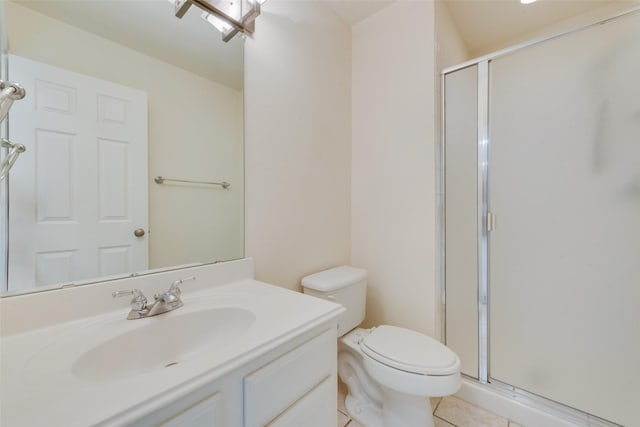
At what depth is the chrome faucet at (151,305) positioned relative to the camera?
2.54ft

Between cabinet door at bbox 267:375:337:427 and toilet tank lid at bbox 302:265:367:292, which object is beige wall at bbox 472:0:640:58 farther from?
cabinet door at bbox 267:375:337:427

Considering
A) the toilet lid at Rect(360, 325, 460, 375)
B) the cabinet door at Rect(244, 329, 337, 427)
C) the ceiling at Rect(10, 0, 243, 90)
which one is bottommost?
the toilet lid at Rect(360, 325, 460, 375)

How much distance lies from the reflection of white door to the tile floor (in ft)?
3.96

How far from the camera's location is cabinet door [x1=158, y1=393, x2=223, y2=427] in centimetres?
47

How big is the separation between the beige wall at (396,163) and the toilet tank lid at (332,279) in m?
0.24

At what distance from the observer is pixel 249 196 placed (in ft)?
3.86

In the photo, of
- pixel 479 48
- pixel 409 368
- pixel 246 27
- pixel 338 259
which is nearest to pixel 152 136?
pixel 246 27

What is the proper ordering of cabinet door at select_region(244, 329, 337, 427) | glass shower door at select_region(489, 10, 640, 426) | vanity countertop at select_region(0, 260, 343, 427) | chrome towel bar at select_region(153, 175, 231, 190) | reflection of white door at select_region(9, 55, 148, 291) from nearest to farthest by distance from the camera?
vanity countertop at select_region(0, 260, 343, 427) < cabinet door at select_region(244, 329, 337, 427) < reflection of white door at select_region(9, 55, 148, 291) < chrome towel bar at select_region(153, 175, 231, 190) < glass shower door at select_region(489, 10, 640, 426)

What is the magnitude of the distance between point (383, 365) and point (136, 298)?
95cm

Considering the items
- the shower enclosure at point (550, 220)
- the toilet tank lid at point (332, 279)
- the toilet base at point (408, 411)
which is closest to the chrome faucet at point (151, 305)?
the toilet tank lid at point (332, 279)

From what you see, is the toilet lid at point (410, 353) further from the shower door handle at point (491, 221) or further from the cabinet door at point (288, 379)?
the shower door handle at point (491, 221)

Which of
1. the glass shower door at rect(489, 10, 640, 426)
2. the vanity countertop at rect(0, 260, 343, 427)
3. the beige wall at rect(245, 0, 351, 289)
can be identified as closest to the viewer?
the vanity countertop at rect(0, 260, 343, 427)

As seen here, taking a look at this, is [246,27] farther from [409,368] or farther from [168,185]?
[409,368]

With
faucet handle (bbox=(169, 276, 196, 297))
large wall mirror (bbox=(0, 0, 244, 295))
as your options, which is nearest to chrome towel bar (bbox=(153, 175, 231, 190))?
large wall mirror (bbox=(0, 0, 244, 295))
